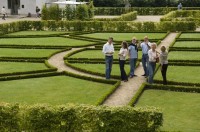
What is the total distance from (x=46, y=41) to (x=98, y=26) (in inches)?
358

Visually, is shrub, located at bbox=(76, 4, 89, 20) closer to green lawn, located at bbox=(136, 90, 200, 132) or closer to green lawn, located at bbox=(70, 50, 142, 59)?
green lawn, located at bbox=(70, 50, 142, 59)

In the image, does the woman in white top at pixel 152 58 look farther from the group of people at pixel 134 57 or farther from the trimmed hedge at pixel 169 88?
the trimmed hedge at pixel 169 88

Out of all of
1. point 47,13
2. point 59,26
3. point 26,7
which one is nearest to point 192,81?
point 59,26

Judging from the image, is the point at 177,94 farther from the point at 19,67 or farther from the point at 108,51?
the point at 19,67

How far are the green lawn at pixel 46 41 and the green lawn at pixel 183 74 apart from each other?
461 inches

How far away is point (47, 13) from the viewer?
5069 cm

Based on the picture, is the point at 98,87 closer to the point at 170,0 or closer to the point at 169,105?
the point at 169,105

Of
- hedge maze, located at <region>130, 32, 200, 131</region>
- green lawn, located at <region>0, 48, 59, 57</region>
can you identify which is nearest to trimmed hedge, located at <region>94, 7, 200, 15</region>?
green lawn, located at <region>0, 48, 59, 57</region>

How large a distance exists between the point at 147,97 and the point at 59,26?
28.6 metres

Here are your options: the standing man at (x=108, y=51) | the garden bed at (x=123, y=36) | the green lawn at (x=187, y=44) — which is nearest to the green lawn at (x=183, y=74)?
the standing man at (x=108, y=51)

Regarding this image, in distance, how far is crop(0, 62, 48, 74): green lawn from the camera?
23250 millimetres

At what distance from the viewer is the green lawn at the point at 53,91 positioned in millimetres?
17266

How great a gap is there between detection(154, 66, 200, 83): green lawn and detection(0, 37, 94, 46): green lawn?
11.7 metres

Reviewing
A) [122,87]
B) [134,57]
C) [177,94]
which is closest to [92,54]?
[134,57]
